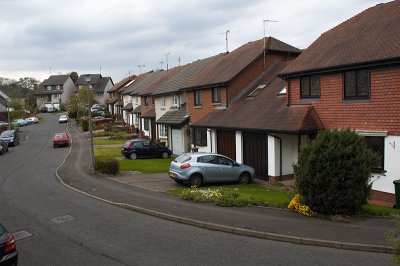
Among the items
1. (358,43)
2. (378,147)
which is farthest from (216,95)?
(378,147)

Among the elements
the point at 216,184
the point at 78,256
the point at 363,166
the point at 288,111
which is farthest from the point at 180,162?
the point at 78,256

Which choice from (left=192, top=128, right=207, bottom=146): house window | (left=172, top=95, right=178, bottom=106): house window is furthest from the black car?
(left=172, top=95, right=178, bottom=106): house window

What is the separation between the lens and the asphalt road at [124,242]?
29.8ft

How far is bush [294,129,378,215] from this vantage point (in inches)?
492

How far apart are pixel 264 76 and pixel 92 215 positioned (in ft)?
57.9

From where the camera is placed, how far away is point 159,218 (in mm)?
13094

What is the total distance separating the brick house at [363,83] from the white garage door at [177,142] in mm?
15143

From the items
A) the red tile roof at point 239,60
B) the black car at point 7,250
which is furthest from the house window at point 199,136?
the black car at point 7,250

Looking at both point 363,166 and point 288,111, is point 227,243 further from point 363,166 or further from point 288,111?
point 288,111

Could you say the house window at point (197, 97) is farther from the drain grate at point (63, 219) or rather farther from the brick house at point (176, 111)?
the drain grate at point (63, 219)

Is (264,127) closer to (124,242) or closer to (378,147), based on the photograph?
(378,147)

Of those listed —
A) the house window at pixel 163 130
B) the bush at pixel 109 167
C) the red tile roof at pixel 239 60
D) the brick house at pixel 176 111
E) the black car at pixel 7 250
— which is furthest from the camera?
the house window at pixel 163 130

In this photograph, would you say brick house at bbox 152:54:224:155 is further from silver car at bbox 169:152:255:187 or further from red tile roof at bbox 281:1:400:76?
red tile roof at bbox 281:1:400:76

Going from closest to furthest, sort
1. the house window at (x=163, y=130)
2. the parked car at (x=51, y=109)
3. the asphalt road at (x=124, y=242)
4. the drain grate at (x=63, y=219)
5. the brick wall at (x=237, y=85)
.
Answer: the asphalt road at (x=124, y=242) < the drain grate at (x=63, y=219) < the brick wall at (x=237, y=85) < the house window at (x=163, y=130) < the parked car at (x=51, y=109)
